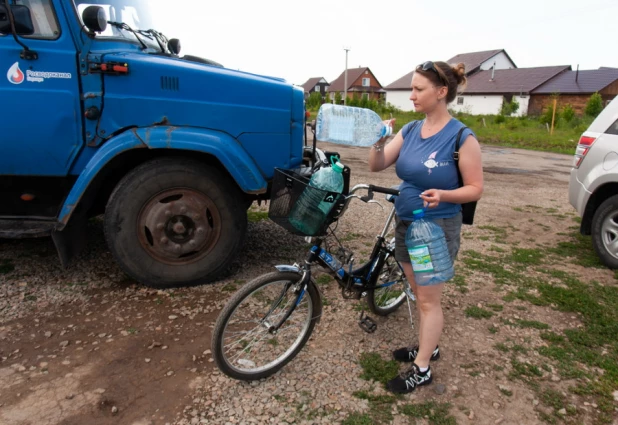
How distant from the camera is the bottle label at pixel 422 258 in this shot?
2.42 meters

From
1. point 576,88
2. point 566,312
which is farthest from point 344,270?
point 576,88

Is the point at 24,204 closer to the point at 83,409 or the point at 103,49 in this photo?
the point at 103,49

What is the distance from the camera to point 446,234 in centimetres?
252

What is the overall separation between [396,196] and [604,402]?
1.76m

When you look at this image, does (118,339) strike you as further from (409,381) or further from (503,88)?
(503,88)

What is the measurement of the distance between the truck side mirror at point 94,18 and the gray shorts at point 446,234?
105 inches

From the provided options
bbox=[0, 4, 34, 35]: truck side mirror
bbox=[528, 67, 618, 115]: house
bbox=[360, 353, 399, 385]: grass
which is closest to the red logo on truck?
bbox=[0, 4, 34, 35]: truck side mirror

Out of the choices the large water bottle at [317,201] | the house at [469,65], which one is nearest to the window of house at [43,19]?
the large water bottle at [317,201]

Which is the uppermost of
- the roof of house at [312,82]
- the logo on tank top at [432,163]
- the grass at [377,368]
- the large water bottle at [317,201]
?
the roof of house at [312,82]

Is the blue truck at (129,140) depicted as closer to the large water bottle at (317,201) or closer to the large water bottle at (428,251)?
the large water bottle at (317,201)

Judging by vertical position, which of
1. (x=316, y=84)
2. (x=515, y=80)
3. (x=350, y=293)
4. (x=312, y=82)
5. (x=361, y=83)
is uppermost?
(x=312, y=82)

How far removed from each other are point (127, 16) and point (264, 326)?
10.2 ft

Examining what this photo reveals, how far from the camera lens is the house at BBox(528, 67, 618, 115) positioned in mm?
41250

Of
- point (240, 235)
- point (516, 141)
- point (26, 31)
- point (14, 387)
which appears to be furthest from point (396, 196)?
point (516, 141)
